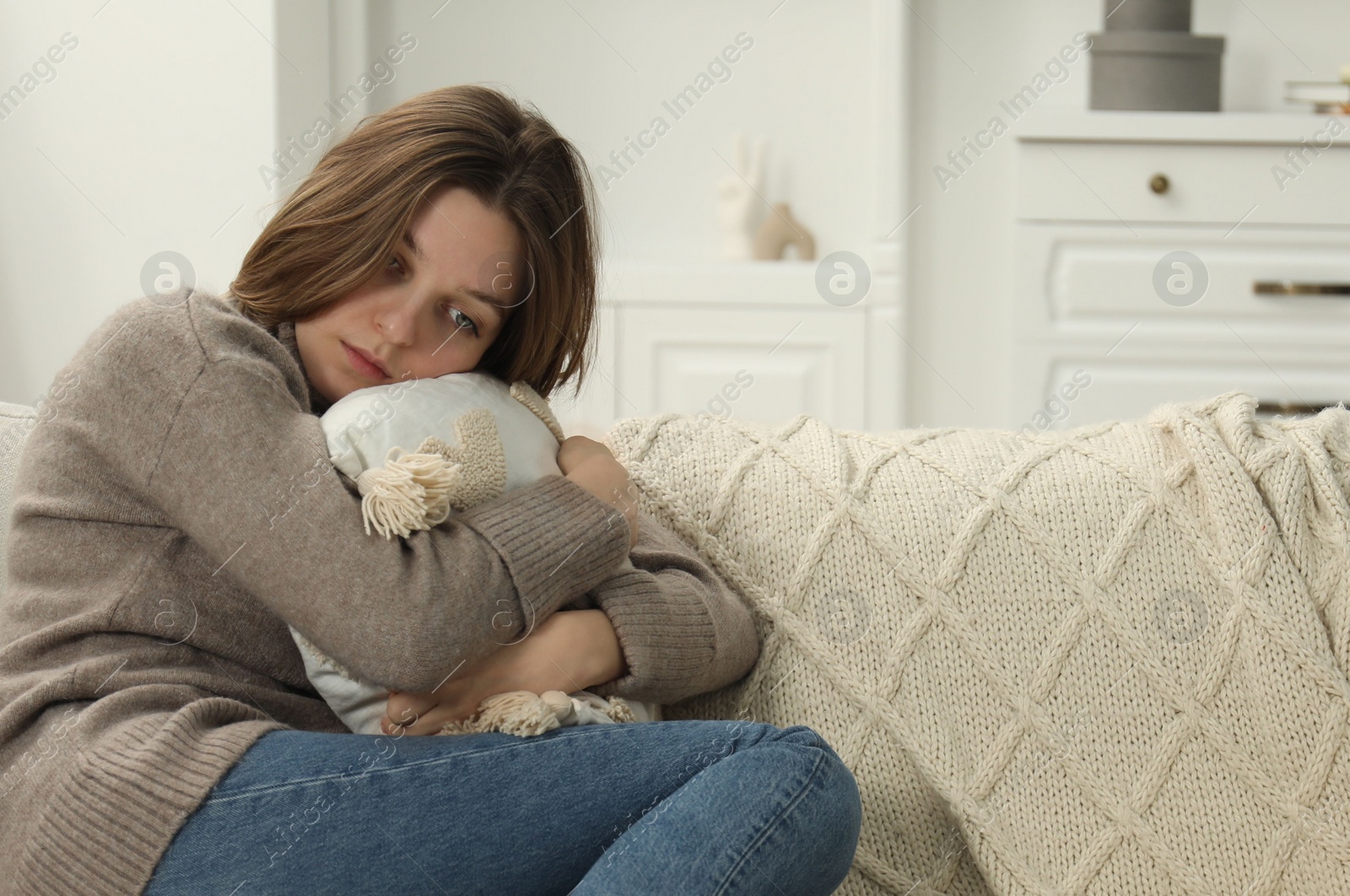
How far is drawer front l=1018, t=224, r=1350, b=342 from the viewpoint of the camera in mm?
2338

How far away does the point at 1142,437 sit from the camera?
3.60 feet

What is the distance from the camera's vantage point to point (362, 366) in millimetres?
916

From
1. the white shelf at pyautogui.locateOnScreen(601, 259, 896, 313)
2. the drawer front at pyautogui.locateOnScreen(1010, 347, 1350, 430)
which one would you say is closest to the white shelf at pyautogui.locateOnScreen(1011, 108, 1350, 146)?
the drawer front at pyautogui.locateOnScreen(1010, 347, 1350, 430)

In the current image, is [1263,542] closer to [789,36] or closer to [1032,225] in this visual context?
[1032,225]

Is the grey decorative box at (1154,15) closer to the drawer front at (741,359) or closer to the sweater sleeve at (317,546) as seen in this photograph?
the drawer front at (741,359)

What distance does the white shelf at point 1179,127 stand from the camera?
7.59ft

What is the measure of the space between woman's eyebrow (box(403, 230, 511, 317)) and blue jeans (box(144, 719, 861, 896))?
0.33m

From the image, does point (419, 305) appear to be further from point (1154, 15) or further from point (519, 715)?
point (1154, 15)

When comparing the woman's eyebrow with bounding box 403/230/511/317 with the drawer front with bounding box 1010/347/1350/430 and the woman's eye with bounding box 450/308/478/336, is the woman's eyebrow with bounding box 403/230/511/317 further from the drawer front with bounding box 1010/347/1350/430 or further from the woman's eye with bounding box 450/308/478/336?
the drawer front with bounding box 1010/347/1350/430

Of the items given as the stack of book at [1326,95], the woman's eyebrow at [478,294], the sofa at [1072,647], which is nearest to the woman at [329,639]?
the woman's eyebrow at [478,294]

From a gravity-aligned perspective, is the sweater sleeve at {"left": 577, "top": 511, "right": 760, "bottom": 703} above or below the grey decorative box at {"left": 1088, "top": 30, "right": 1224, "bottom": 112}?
below

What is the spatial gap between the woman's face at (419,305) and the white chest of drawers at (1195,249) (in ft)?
5.61

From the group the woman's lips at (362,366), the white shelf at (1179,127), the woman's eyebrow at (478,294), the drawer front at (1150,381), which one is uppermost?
the white shelf at (1179,127)

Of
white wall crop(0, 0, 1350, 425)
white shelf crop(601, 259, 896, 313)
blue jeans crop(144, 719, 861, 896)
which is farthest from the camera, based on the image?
white wall crop(0, 0, 1350, 425)
